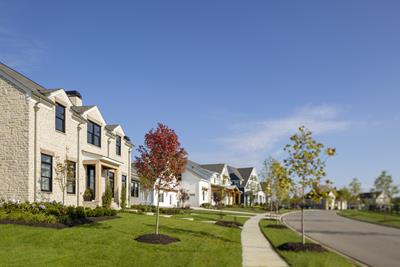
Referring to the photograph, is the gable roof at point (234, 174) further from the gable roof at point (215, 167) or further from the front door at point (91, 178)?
the front door at point (91, 178)

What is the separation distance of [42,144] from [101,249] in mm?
10670

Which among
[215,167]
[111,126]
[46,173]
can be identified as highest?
[111,126]

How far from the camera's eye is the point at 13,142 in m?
20.2

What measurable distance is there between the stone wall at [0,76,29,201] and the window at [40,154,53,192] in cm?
139

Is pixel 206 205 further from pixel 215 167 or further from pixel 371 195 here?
pixel 371 195

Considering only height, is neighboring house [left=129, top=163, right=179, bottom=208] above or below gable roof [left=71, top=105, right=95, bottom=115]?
below

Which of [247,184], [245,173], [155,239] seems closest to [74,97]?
[155,239]

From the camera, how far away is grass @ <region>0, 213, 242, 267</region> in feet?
36.3

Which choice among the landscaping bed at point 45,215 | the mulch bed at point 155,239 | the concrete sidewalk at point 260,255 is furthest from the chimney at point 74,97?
the concrete sidewalk at point 260,255

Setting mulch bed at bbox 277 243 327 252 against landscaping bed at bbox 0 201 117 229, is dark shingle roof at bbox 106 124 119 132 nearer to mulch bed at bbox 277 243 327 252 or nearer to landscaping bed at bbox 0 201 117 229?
landscaping bed at bbox 0 201 117 229

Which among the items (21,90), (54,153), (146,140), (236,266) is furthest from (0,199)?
(236,266)

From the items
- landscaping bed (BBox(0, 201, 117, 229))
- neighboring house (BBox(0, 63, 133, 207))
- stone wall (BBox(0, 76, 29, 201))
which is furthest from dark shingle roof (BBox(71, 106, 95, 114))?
landscaping bed (BBox(0, 201, 117, 229))

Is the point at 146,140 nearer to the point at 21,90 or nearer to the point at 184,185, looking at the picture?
the point at 21,90

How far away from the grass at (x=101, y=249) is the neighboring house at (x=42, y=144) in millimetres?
5280
